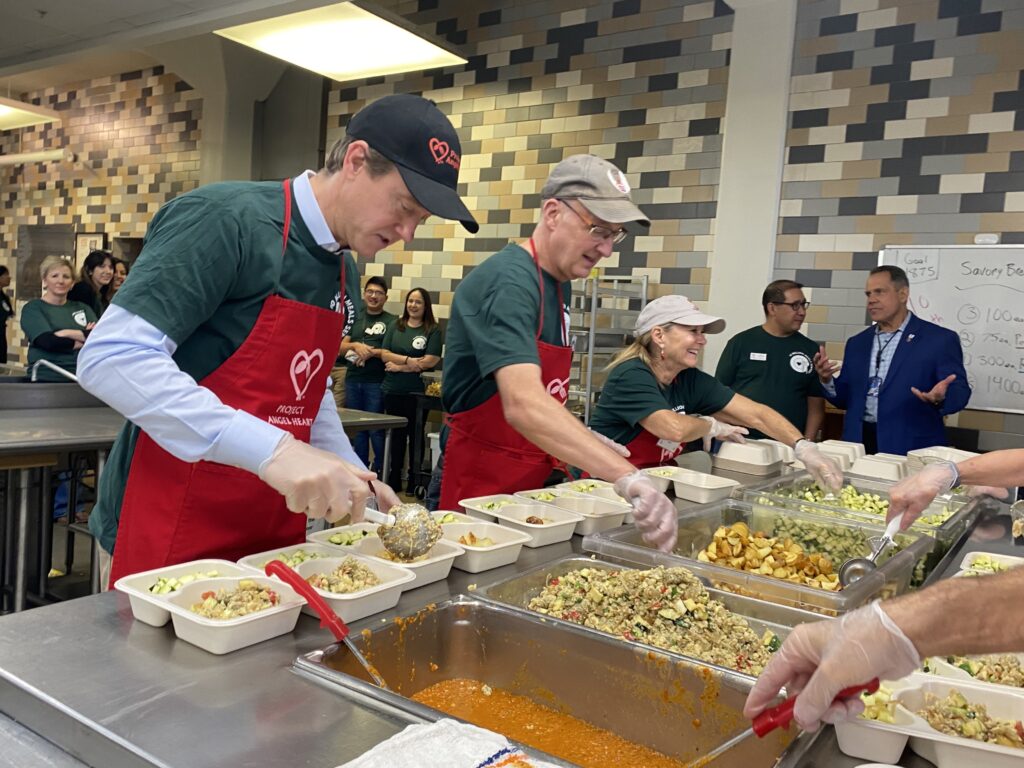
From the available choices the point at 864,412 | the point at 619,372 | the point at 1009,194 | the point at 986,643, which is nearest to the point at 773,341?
the point at 864,412

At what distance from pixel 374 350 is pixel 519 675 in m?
5.91

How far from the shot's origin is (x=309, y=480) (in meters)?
1.34

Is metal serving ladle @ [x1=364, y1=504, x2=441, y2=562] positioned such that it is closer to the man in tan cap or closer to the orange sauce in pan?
the orange sauce in pan

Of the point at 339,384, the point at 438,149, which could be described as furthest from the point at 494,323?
the point at 339,384

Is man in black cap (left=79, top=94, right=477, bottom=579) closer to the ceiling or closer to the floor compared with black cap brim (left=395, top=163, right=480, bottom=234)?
closer to the floor

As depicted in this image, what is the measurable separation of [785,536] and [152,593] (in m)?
1.66

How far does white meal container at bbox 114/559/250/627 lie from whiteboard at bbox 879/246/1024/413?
4933mm

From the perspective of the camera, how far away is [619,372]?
119 inches

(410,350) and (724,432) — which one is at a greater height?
(410,350)

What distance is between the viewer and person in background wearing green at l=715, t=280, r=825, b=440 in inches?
201

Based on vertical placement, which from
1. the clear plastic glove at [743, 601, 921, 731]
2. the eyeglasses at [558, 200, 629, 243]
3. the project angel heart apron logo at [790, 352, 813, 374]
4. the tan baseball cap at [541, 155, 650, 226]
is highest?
the tan baseball cap at [541, 155, 650, 226]

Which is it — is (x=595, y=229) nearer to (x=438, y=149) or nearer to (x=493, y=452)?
(x=493, y=452)

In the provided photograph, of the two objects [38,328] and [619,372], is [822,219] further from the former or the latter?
[38,328]

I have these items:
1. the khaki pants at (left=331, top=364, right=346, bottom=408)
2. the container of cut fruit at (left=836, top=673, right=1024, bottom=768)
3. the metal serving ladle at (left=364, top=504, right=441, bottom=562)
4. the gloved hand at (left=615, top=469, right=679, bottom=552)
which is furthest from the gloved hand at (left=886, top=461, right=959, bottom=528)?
the khaki pants at (left=331, top=364, right=346, bottom=408)
